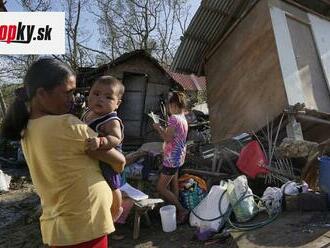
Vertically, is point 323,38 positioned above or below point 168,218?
above

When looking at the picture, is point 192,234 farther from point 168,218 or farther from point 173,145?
point 173,145

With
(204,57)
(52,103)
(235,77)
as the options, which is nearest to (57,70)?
(52,103)

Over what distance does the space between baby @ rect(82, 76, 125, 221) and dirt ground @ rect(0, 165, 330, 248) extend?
103 inches

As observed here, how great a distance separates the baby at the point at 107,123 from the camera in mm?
2143

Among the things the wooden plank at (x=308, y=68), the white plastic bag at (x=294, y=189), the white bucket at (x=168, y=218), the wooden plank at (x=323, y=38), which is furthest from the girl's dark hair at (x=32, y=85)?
the wooden plank at (x=323, y=38)

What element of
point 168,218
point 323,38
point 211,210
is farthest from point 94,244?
point 323,38

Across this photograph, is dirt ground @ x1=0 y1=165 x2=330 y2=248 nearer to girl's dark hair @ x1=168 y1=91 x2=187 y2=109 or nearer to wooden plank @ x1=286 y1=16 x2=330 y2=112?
girl's dark hair @ x1=168 y1=91 x2=187 y2=109

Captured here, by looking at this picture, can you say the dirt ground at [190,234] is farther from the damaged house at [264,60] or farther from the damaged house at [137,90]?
the damaged house at [137,90]

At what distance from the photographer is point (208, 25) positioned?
30.8 ft

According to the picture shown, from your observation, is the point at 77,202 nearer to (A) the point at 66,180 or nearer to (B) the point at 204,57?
(A) the point at 66,180

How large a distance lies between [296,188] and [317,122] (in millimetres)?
2573

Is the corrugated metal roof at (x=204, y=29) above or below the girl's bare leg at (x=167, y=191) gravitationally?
above

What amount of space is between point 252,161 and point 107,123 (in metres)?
4.98

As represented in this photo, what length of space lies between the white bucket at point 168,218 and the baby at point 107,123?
11.3 ft
